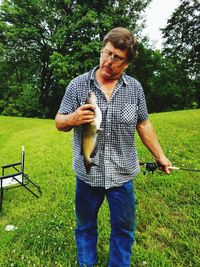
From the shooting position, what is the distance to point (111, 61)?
2.40m

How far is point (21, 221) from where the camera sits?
4637 millimetres

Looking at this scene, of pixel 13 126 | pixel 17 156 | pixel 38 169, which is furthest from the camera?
pixel 13 126

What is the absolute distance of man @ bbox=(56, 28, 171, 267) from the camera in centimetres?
243

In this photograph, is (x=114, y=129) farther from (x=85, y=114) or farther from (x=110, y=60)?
(x=110, y=60)

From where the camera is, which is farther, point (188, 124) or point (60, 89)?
point (60, 89)

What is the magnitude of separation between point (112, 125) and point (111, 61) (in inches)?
20.1

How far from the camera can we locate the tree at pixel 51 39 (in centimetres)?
2533

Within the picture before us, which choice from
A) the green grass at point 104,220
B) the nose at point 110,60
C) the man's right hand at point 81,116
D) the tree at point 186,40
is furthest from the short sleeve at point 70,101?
the tree at point 186,40

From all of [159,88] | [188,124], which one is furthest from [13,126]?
[159,88]

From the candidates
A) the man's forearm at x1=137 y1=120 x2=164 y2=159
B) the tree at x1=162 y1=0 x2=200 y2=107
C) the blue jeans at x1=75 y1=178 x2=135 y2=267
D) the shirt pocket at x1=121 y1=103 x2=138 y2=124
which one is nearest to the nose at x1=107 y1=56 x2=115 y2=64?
the shirt pocket at x1=121 y1=103 x2=138 y2=124

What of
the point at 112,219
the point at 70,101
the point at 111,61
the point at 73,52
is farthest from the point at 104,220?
the point at 73,52

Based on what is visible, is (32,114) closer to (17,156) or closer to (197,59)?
(197,59)

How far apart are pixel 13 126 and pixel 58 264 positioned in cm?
1553

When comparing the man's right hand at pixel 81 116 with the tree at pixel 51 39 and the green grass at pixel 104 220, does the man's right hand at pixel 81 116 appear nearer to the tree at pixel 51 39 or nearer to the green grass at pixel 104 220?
the green grass at pixel 104 220
